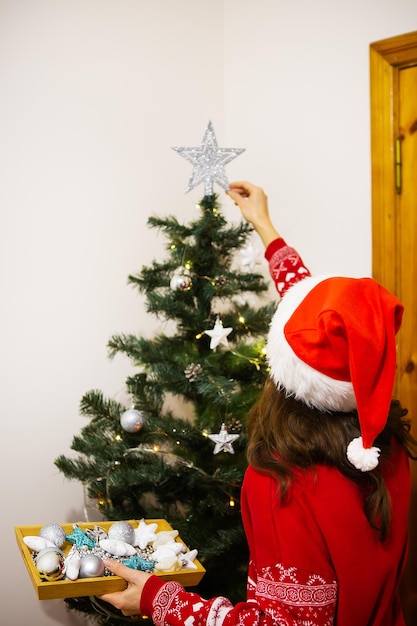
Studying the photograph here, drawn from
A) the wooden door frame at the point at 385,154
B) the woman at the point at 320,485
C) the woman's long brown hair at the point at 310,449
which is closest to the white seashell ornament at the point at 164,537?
the woman at the point at 320,485

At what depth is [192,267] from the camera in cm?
191

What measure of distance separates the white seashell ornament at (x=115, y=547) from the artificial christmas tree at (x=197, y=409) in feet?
1.05

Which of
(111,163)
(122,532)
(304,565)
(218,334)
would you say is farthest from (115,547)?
(111,163)

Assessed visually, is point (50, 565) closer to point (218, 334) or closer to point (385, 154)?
point (218, 334)

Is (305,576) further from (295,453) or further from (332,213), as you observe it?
(332,213)

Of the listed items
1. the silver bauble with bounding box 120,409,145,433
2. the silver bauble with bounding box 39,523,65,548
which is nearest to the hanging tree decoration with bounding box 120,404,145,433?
the silver bauble with bounding box 120,409,145,433

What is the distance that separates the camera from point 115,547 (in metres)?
1.44

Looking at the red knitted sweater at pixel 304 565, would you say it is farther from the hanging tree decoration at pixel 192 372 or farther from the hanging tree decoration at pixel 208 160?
the hanging tree decoration at pixel 208 160

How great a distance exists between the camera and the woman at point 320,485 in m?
1.22

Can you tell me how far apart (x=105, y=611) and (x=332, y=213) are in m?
1.33

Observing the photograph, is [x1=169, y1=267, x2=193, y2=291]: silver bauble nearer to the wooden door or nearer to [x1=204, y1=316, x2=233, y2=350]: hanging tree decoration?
[x1=204, y1=316, x2=233, y2=350]: hanging tree decoration

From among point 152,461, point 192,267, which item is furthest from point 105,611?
point 192,267

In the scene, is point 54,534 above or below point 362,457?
below

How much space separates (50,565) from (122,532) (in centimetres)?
22
